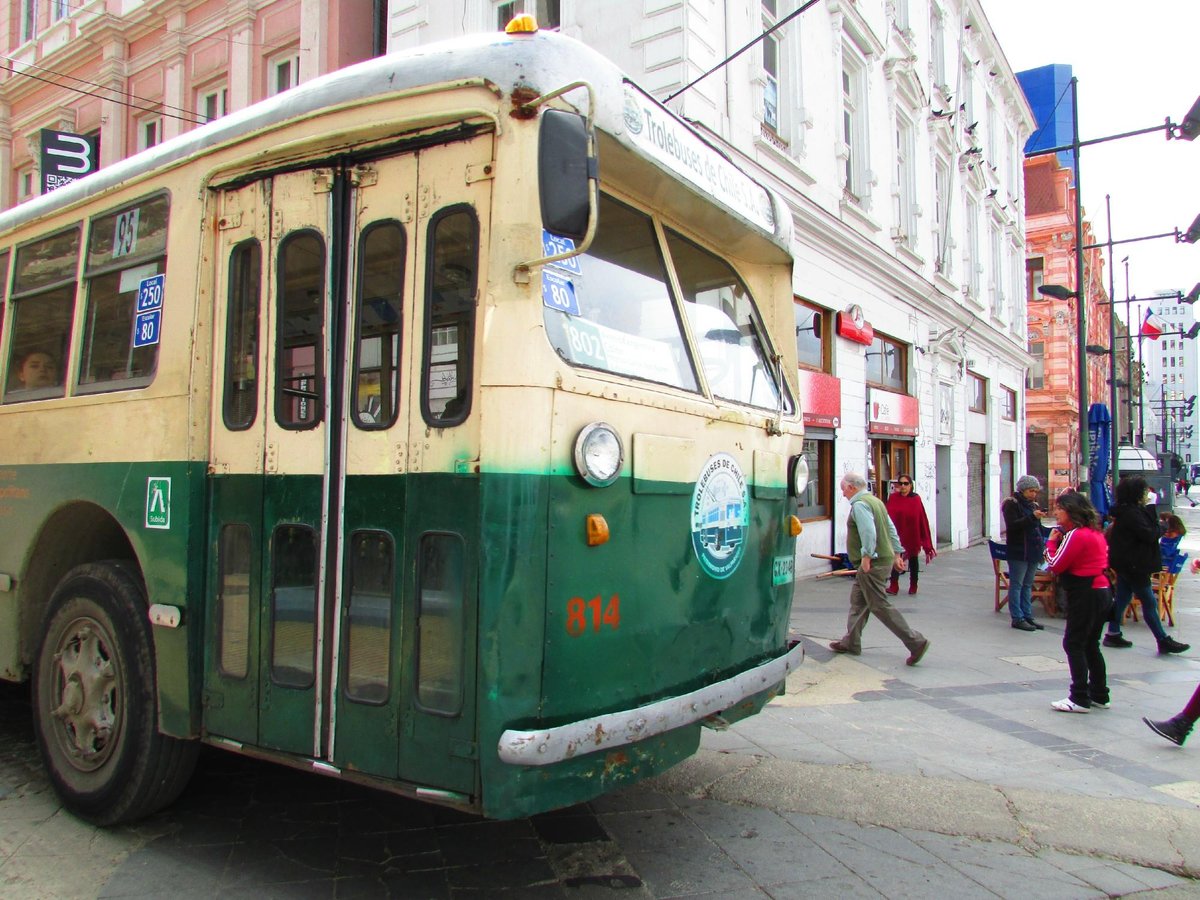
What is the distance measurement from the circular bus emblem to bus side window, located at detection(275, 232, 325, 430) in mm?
1518

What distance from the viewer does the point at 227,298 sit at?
11.9 ft

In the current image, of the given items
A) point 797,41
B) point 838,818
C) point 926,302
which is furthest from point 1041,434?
point 838,818

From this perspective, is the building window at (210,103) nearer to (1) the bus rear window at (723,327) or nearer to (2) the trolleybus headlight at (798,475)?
(1) the bus rear window at (723,327)

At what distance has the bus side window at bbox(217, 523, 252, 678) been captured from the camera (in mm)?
3439

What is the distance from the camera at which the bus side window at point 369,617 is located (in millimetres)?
3087

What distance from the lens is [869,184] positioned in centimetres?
1653

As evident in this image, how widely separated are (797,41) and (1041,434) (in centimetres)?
3049

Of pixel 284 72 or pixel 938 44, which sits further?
pixel 938 44

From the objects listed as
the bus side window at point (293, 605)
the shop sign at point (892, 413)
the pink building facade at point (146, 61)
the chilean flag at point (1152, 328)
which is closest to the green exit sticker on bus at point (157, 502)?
the bus side window at point (293, 605)

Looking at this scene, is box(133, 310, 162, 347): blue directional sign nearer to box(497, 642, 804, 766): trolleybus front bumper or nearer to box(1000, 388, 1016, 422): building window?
box(497, 642, 804, 766): trolleybus front bumper

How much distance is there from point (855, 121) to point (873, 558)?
456 inches

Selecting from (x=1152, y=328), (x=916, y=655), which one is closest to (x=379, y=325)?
(x=916, y=655)

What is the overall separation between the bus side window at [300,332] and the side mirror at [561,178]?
41.2 inches

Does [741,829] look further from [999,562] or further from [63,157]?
[63,157]
